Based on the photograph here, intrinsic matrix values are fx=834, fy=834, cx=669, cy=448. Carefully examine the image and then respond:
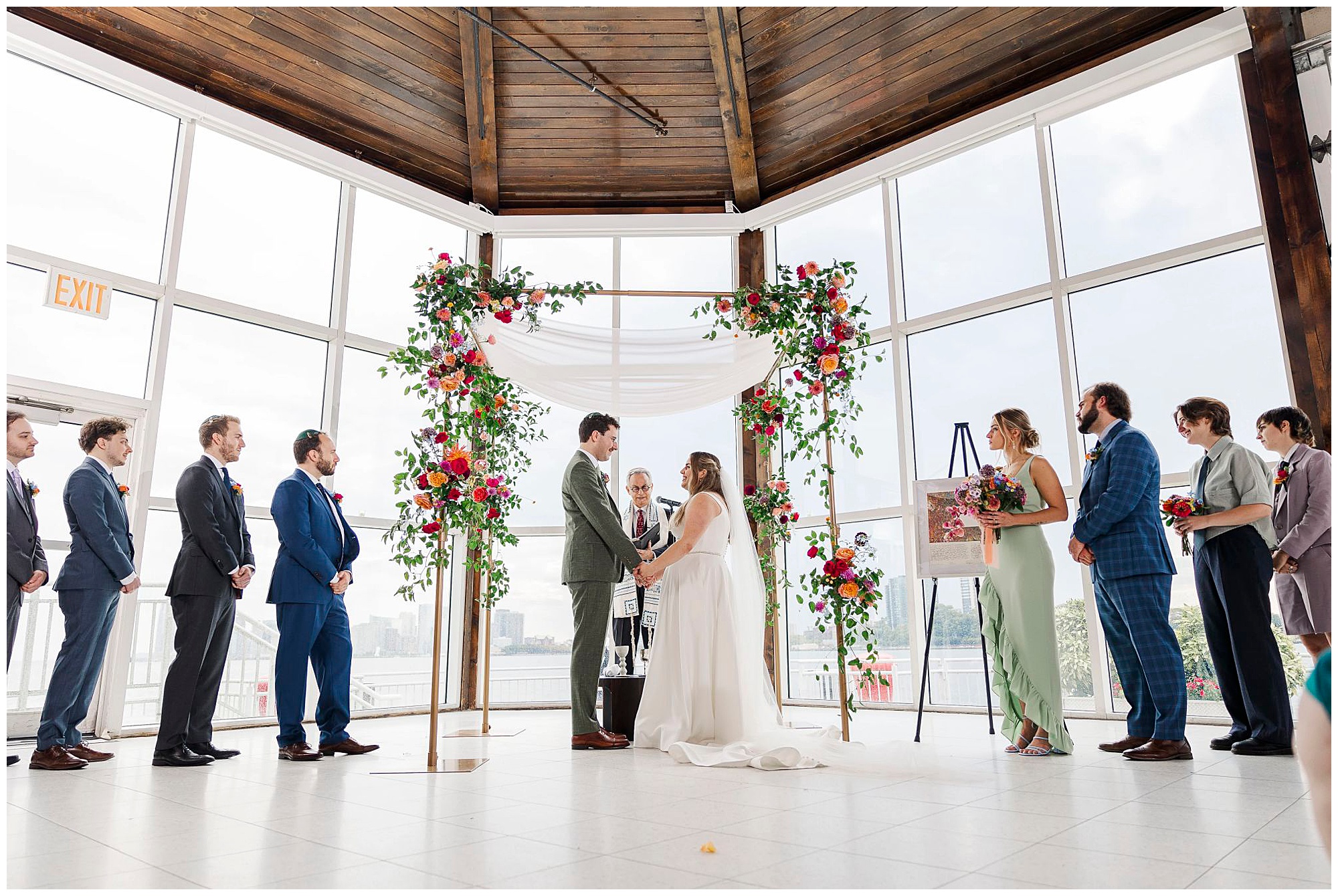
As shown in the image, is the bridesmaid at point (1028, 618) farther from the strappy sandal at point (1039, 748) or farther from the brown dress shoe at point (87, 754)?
the brown dress shoe at point (87, 754)

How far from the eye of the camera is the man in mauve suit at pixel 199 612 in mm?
3898

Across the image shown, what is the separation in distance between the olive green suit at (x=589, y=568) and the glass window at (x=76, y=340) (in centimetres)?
331

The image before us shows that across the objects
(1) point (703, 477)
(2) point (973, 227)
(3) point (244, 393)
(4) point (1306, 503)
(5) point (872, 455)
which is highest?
(2) point (973, 227)

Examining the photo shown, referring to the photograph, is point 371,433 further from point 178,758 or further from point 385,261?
point 178,758

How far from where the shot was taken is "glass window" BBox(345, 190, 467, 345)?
23.1 ft

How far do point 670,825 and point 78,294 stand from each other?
5255mm

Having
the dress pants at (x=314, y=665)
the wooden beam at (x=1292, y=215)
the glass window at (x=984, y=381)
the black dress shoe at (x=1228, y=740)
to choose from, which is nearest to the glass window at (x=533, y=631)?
the dress pants at (x=314, y=665)

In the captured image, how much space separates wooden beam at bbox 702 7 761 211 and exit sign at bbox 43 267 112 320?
15.8 feet

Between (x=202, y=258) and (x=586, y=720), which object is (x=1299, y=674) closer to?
(x=586, y=720)

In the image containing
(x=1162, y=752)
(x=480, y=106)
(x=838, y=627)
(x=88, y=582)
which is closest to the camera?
(x=1162, y=752)

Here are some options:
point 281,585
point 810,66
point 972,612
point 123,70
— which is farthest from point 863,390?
point 123,70

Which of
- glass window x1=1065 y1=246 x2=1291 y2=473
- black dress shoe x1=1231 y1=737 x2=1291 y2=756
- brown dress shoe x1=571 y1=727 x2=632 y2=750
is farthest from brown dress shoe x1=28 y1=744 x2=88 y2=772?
glass window x1=1065 y1=246 x2=1291 y2=473

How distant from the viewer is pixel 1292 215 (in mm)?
5023

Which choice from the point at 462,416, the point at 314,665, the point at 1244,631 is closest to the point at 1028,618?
the point at 1244,631
